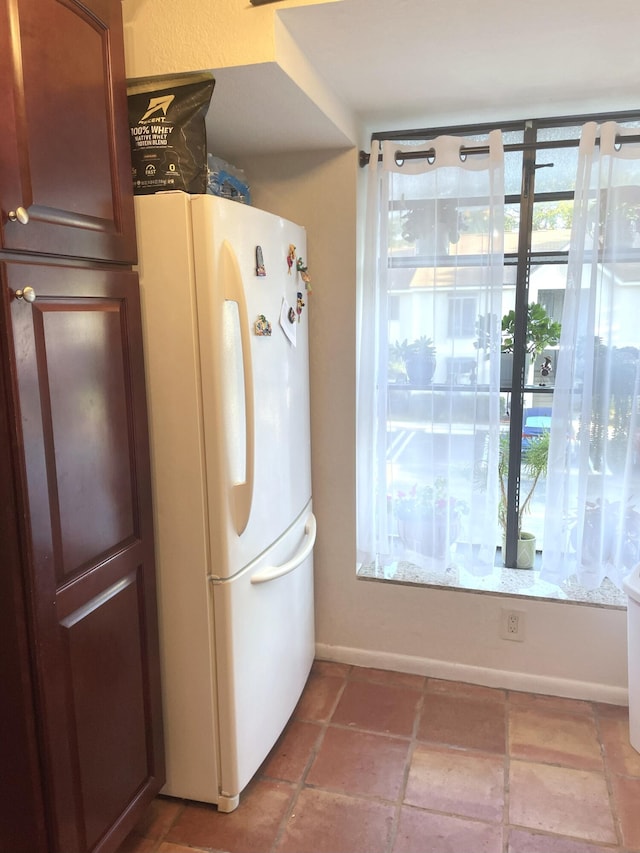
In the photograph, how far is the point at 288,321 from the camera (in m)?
1.93

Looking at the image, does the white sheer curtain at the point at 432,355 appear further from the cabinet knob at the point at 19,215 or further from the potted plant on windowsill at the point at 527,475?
the cabinet knob at the point at 19,215

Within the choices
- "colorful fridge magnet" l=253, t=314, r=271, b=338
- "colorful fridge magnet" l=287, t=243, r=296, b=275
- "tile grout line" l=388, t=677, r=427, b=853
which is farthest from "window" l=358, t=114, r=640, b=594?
"colorful fridge magnet" l=253, t=314, r=271, b=338

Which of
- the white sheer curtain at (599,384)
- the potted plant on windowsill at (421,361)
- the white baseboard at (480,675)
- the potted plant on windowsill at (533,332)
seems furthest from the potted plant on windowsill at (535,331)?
the white baseboard at (480,675)

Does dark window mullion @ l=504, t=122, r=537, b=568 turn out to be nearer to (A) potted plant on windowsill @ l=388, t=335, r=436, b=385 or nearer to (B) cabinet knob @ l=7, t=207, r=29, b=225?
(A) potted plant on windowsill @ l=388, t=335, r=436, b=385

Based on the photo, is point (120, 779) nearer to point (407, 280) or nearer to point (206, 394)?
point (206, 394)

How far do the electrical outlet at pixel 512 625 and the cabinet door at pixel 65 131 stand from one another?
1804 mm

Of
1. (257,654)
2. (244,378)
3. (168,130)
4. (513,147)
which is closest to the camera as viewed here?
(168,130)

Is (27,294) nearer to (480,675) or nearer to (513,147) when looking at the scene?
(513,147)

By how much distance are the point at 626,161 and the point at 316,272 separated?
107 centimetres

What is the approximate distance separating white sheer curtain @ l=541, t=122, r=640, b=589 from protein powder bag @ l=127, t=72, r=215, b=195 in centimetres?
124

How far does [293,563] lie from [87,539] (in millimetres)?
730

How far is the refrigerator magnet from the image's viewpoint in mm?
1884

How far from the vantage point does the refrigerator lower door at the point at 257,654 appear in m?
1.69

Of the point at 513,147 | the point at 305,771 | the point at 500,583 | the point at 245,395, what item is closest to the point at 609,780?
the point at 500,583
